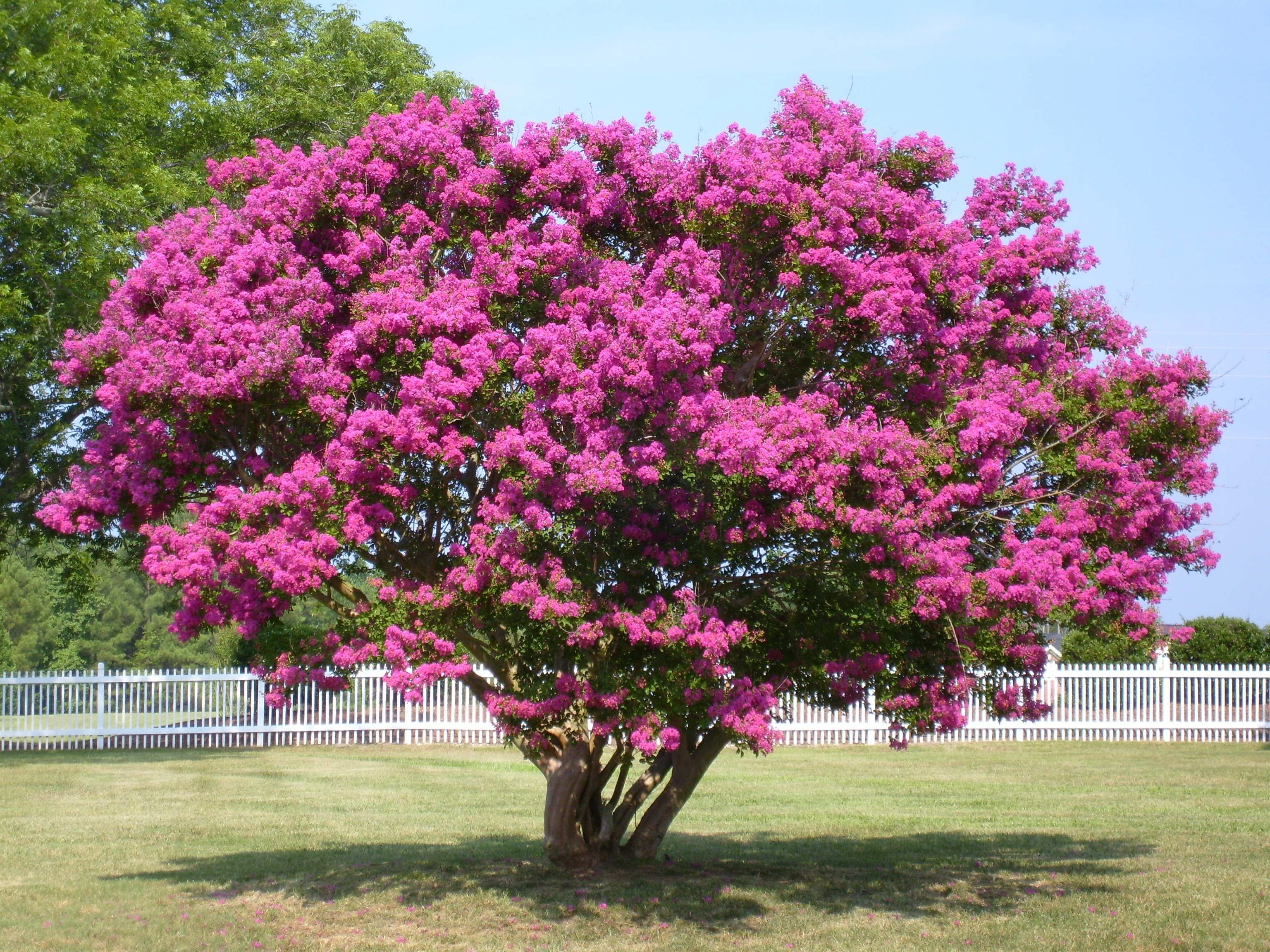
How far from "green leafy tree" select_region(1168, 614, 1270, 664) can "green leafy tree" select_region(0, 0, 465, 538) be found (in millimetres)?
21573

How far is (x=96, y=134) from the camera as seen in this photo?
20688 mm

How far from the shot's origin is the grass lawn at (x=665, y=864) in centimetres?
943

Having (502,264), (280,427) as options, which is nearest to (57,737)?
(280,427)

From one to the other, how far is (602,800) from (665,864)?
88 centimetres

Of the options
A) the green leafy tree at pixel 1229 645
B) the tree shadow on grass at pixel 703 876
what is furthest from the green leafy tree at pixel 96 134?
the green leafy tree at pixel 1229 645

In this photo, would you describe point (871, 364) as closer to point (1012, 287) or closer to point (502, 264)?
point (1012, 287)

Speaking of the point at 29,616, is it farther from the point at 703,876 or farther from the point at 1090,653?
the point at 703,876

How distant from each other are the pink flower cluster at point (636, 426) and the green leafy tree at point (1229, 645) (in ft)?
74.6

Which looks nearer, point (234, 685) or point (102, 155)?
point (102, 155)

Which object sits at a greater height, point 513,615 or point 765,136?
point 765,136

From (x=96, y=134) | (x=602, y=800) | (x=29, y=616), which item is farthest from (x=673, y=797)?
(x=29, y=616)

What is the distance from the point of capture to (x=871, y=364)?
9734 millimetres

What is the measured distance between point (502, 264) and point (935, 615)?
3965 millimetres

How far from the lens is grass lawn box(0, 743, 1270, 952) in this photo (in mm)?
9430
